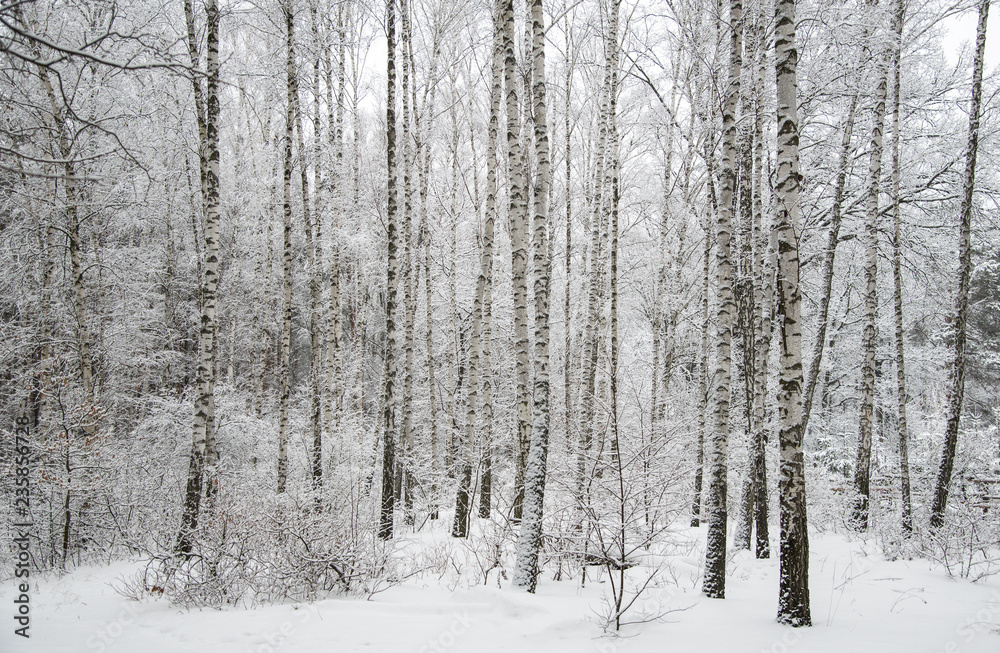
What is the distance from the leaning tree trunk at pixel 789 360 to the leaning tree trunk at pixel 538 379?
7.60 ft

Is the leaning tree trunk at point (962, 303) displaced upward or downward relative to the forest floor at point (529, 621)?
upward

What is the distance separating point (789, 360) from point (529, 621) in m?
3.38

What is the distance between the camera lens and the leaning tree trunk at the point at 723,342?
5.71m

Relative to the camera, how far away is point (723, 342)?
19.6ft

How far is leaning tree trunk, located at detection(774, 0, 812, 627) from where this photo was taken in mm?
4539

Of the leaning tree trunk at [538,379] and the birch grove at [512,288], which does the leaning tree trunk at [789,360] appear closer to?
the birch grove at [512,288]

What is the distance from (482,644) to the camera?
427cm

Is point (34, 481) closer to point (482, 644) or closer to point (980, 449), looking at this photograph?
point (482, 644)

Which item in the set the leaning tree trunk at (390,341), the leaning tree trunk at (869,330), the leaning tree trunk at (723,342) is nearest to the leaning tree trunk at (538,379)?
the leaning tree trunk at (723,342)

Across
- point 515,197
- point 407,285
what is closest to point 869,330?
point 515,197

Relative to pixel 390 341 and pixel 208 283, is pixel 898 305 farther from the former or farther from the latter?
pixel 208 283

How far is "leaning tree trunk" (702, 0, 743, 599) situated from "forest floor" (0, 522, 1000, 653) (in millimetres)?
419

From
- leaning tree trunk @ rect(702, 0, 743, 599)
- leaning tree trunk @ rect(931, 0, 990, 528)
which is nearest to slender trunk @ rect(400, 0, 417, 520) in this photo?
leaning tree trunk @ rect(702, 0, 743, 599)

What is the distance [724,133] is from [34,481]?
448 inches
